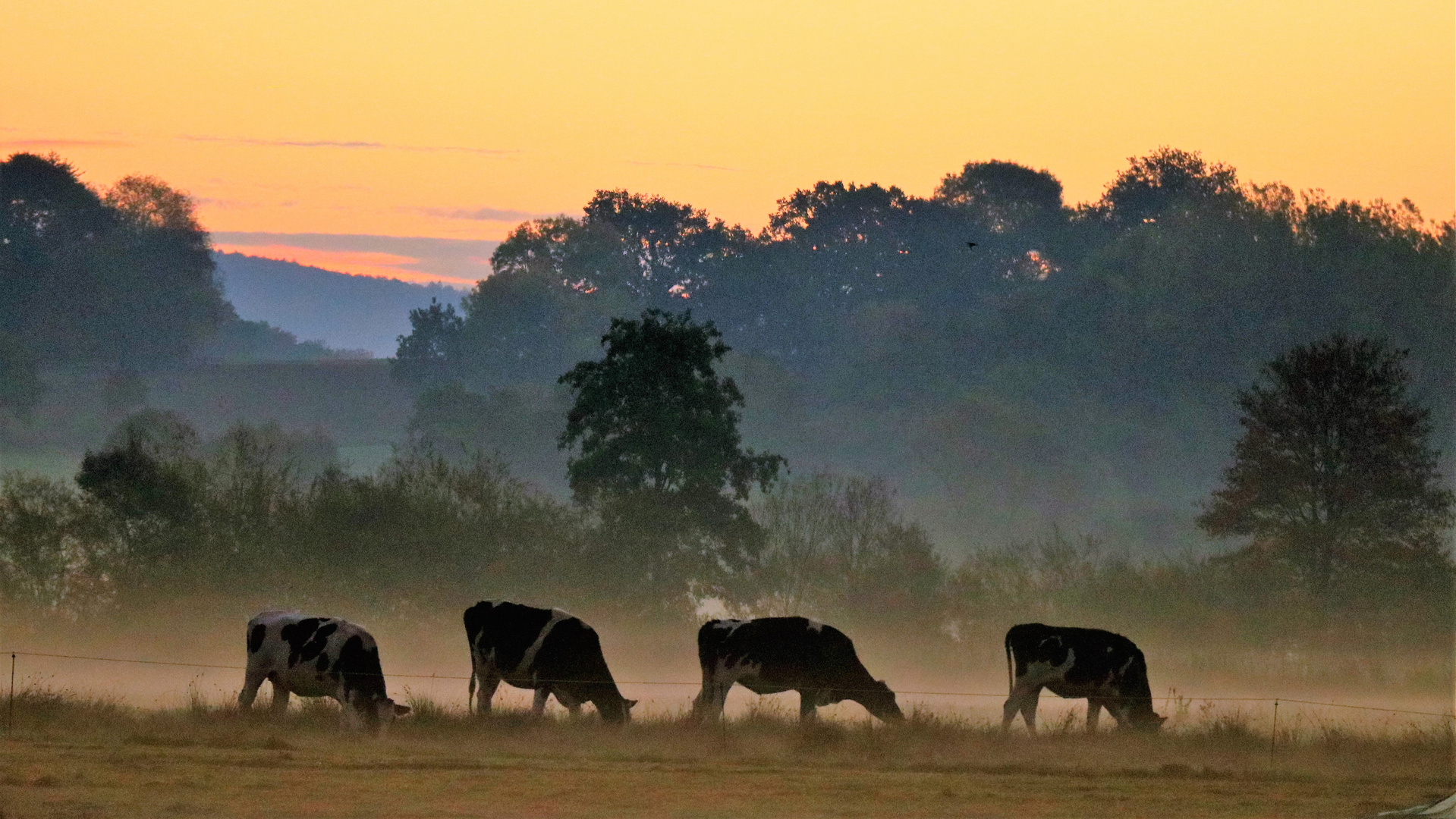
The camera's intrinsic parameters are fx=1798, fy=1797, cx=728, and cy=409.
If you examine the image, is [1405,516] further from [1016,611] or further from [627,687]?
[627,687]

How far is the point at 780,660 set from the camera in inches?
1172

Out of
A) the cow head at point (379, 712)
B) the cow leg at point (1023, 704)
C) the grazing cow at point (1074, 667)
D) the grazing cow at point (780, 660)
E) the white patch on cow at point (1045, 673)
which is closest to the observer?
the cow head at point (379, 712)

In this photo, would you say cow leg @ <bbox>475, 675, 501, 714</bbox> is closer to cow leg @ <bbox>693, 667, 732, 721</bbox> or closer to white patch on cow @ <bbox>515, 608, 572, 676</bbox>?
white patch on cow @ <bbox>515, 608, 572, 676</bbox>

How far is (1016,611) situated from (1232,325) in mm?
65493

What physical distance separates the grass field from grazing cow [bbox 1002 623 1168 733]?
192cm

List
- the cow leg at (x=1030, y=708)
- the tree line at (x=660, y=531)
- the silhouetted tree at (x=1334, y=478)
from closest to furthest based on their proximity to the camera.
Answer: the cow leg at (x=1030, y=708), the tree line at (x=660, y=531), the silhouetted tree at (x=1334, y=478)

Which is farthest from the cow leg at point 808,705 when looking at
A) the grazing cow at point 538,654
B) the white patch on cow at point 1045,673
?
the white patch on cow at point 1045,673

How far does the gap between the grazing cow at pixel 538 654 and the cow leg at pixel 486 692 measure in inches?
0.5

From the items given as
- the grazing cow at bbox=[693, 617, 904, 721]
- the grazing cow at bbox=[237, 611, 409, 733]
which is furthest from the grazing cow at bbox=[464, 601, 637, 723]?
the grazing cow at bbox=[237, 611, 409, 733]

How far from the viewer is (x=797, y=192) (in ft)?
465

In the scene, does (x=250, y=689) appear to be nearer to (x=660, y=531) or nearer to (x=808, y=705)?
(x=808, y=705)

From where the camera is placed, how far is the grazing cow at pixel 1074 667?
31.1 meters

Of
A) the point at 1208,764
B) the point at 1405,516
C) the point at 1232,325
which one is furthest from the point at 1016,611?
the point at 1232,325

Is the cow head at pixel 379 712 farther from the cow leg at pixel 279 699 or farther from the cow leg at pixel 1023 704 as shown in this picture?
the cow leg at pixel 1023 704
